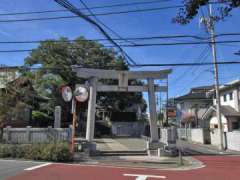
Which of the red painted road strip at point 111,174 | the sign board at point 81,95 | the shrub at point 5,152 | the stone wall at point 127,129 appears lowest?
the red painted road strip at point 111,174

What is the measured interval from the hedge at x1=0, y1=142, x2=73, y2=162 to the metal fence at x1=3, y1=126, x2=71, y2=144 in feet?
9.92

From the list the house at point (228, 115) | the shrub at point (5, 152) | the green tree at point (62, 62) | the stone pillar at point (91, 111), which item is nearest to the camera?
the shrub at point (5, 152)

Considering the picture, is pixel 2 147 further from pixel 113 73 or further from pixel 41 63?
pixel 41 63

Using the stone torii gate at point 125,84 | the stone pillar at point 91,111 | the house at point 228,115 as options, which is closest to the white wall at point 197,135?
the house at point 228,115

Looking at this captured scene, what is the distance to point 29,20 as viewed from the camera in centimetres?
1505

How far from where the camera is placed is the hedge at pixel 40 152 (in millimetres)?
15211

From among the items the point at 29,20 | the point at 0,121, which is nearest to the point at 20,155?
the point at 0,121

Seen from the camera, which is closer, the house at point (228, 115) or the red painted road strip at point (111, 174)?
the red painted road strip at point (111, 174)

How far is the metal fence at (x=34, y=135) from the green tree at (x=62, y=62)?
45.9 feet

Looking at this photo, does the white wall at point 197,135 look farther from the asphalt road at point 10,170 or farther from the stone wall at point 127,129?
the asphalt road at point 10,170

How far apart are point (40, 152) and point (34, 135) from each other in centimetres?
445

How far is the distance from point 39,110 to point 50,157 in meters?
22.2

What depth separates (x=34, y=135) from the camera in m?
19.8

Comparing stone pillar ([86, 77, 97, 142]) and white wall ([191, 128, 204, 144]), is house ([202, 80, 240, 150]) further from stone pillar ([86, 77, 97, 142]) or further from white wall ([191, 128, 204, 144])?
stone pillar ([86, 77, 97, 142])
